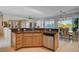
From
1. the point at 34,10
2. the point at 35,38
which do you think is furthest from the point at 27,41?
the point at 34,10

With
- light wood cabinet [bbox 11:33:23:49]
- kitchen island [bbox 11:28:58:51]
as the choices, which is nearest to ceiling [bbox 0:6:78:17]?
kitchen island [bbox 11:28:58:51]

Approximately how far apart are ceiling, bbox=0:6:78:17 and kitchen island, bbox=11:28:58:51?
357 mm

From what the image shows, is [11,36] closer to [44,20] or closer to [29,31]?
[29,31]

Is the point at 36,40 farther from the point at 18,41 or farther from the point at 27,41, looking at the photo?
the point at 18,41

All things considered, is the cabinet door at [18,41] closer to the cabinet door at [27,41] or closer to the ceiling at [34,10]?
the cabinet door at [27,41]

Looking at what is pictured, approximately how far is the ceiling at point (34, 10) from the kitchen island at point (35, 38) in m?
0.36

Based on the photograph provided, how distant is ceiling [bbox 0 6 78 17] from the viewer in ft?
9.07

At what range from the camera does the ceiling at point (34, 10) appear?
Answer: 109 inches

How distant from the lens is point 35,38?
289cm

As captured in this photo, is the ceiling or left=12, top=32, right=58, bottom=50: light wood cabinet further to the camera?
left=12, top=32, right=58, bottom=50: light wood cabinet

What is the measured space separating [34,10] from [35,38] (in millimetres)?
630

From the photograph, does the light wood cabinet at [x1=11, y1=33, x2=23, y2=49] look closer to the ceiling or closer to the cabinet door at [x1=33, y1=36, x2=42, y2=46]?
the cabinet door at [x1=33, y1=36, x2=42, y2=46]
